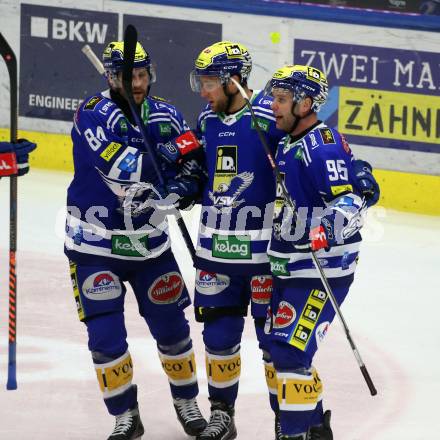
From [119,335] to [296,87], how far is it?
129 centimetres

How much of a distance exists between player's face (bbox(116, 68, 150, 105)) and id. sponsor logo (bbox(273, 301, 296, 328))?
1.07 m

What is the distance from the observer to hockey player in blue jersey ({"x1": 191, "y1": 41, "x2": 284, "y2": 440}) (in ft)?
17.7

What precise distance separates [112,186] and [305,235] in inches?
34.7

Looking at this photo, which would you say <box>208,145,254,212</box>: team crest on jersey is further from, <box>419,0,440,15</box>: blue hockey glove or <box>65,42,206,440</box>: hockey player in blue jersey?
<box>419,0,440,15</box>: blue hockey glove

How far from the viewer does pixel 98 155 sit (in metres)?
5.48

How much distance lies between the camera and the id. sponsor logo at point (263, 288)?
545 centimetres

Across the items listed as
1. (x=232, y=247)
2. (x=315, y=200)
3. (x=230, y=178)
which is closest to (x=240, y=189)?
(x=230, y=178)

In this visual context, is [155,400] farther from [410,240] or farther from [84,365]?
[410,240]

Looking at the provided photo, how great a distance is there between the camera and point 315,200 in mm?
5195

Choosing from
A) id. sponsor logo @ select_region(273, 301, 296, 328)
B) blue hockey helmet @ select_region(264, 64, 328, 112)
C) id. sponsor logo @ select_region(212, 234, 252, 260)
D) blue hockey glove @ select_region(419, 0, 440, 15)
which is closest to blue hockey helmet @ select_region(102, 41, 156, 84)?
blue hockey helmet @ select_region(264, 64, 328, 112)

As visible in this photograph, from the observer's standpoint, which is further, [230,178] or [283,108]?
[230,178]

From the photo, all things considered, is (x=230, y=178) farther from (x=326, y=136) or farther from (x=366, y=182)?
(x=366, y=182)

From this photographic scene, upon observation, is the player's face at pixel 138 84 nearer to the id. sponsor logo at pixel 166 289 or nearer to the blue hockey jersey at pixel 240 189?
the blue hockey jersey at pixel 240 189

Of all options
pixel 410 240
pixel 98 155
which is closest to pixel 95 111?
pixel 98 155
